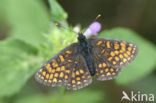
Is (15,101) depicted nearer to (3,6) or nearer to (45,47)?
(45,47)

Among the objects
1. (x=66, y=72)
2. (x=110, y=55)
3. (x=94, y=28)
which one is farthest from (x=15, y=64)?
(x=110, y=55)

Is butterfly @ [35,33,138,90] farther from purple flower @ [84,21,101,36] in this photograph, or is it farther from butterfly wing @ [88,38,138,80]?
purple flower @ [84,21,101,36]

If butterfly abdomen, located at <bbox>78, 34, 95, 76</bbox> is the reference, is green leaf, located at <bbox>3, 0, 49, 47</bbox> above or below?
above

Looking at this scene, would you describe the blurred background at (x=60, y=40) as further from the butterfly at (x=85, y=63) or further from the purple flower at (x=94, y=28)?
the butterfly at (x=85, y=63)

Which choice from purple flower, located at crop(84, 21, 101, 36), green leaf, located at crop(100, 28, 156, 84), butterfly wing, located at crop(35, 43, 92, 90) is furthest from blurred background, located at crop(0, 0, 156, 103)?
butterfly wing, located at crop(35, 43, 92, 90)

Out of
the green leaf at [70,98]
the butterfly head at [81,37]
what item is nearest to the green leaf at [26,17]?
the green leaf at [70,98]

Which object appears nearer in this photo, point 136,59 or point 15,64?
point 136,59

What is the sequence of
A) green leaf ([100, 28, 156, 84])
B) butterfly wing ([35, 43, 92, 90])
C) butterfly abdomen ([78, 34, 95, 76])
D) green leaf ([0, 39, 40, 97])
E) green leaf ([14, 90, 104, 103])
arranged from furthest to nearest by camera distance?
green leaf ([14, 90, 104, 103]) → green leaf ([0, 39, 40, 97]) → green leaf ([100, 28, 156, 84]) → butterfly abdomen ([78, 34, 95, 76]) → butterfly wing ([35, 43, 92, 90])

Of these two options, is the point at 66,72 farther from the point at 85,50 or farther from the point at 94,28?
the point at 94,28
